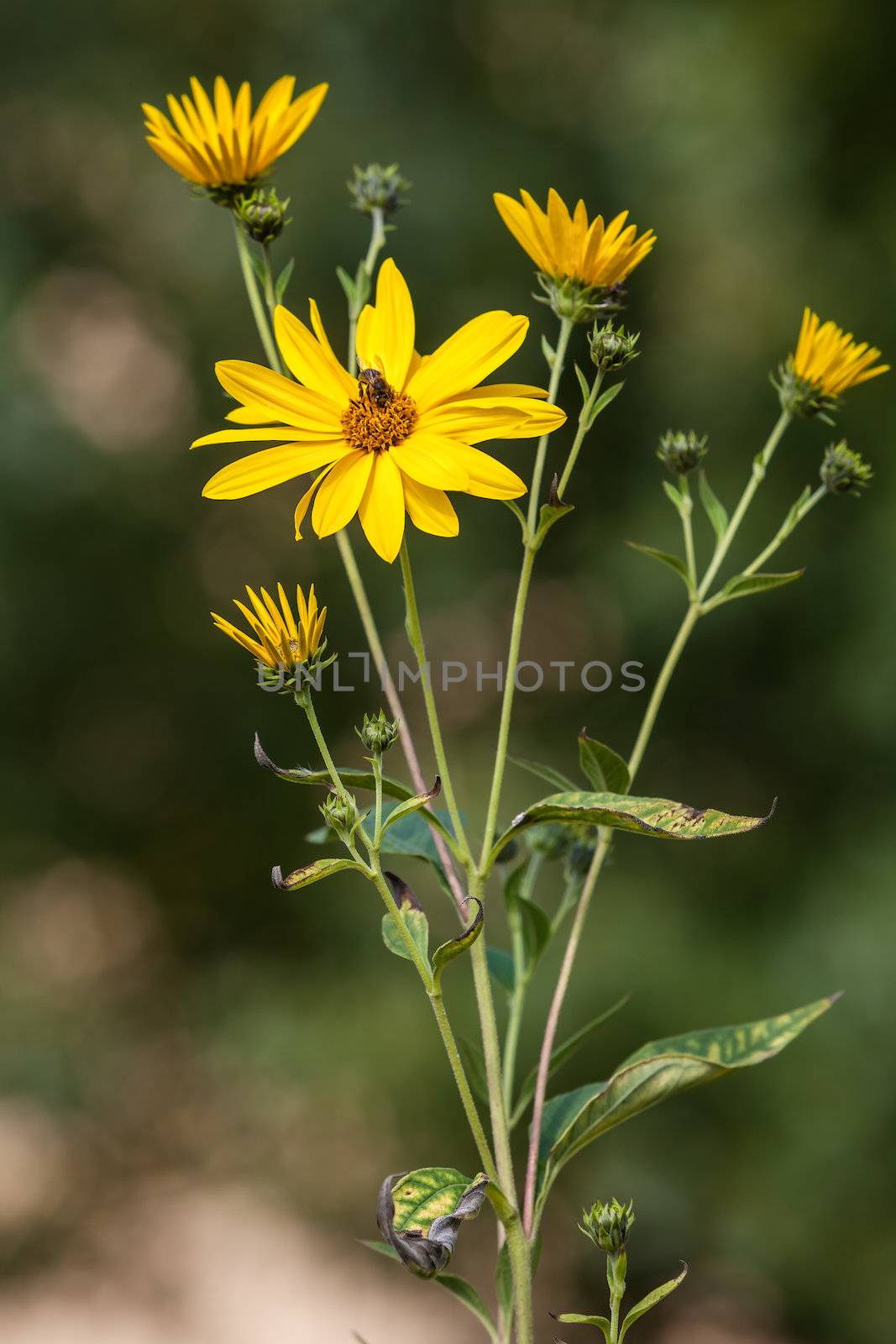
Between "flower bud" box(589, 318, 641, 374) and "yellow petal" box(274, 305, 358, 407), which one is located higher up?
"flower bud" box(589, 318, 641, 374)

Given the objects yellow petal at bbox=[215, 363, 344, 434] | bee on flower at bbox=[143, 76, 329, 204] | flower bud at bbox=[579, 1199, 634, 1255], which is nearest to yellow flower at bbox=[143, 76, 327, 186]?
bee on flower at bbox=[143, 76, 329, 204]

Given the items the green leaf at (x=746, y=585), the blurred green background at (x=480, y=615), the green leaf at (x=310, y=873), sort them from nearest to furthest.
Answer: the green leaf at (x=310, y=873) < the green leaf at (x=746, y=585) < the blurred green background at (x=480, y=615)

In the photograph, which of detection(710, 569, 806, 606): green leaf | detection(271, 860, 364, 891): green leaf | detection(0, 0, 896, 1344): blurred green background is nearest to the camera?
detection(271, 860, 364, 891): green leaf

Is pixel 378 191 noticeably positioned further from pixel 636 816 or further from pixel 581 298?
pixel 636 816

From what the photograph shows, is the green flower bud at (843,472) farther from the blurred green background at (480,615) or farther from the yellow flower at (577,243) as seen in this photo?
the blurred green background at (480,615)

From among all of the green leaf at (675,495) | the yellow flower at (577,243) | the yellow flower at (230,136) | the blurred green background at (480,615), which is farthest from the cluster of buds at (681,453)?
the blurred green background at (480,615)

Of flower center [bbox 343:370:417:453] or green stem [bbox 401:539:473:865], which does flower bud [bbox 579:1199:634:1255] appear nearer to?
green stem [bbox 401:539:473:865]

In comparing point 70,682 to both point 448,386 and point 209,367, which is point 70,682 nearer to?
point 209,367
